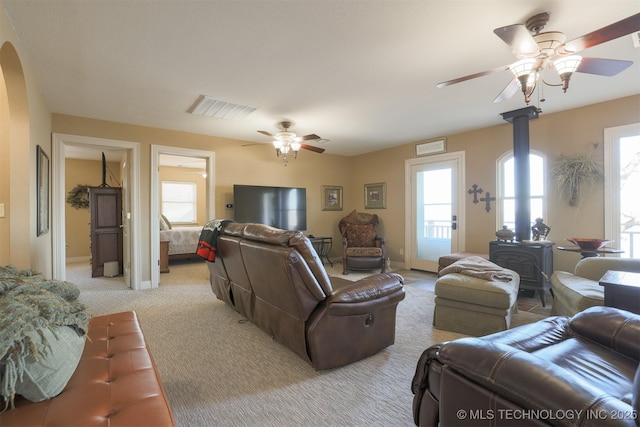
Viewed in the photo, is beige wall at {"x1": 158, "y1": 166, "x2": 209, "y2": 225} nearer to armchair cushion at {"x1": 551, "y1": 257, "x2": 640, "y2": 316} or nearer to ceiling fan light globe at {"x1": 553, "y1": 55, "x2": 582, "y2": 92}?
armchair cushion at {"x1": 551, "y1": 257, "x2": 640, "y2": 316}

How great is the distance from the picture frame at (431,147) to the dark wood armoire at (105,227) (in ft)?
18.3

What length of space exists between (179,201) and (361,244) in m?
6.12

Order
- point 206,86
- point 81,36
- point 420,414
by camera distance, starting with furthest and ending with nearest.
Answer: point 206,86, point 81,36, point 420,414

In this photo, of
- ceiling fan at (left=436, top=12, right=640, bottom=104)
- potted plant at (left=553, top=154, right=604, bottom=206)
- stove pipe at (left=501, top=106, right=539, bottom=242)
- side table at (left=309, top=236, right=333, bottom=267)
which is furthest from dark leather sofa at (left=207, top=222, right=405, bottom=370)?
side table at (left=309, top=236, right=333, bottom=267)

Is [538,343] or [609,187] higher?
[609,187]

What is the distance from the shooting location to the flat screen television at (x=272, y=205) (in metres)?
5.25

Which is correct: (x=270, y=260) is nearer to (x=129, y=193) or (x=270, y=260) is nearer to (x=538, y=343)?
(x=538, y=343)

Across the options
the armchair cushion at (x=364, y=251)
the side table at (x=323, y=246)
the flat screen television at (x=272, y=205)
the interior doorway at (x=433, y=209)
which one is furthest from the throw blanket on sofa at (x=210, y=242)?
the interior doorway at (x=433, y=209)

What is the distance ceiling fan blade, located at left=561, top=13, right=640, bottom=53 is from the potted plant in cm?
235

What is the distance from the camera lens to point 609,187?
139 inches

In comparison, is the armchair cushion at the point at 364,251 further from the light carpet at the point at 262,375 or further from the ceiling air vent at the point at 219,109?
the ceiling air vent at the point at 219,109

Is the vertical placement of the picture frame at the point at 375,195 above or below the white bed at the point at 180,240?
above

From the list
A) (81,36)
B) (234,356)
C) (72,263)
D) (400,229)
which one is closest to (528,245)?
(400,229)

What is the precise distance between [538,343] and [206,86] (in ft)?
11.3
